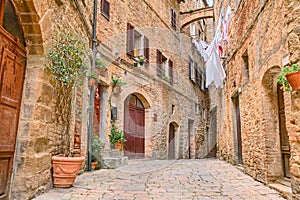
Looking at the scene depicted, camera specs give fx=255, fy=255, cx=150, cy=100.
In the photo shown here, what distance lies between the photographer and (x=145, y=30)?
920 cm

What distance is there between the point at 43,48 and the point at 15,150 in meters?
1.25

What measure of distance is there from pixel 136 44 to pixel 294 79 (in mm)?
6709

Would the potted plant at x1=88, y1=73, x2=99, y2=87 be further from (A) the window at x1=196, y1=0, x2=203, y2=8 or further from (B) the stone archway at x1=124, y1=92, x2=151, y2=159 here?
(A) the window at x1=196, y1=0, x2=203, y2=8

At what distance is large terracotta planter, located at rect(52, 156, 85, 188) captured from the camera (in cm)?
350

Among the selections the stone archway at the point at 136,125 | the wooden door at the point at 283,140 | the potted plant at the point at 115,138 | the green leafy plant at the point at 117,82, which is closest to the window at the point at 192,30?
the stone archway at the point at 136,125

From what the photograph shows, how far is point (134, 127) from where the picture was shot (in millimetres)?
8531

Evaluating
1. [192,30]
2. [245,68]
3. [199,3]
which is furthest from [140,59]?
[199,3]

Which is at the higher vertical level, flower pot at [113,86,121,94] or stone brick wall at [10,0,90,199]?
flower pot at [113,86,121,94]

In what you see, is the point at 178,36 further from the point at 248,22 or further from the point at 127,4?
the point at 248,22

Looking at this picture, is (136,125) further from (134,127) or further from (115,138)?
(115,138)

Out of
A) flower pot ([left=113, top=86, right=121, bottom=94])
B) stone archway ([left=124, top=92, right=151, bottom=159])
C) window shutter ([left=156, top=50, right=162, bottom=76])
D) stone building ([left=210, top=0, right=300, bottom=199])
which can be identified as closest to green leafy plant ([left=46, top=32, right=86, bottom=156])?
flower pot ([left=113, top=86, right=121, bottom=94])

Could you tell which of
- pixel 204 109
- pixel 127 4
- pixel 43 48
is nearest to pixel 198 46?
pixel 204 109

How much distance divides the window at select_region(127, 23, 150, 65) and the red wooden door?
17.3 feet

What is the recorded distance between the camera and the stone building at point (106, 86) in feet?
9.36
